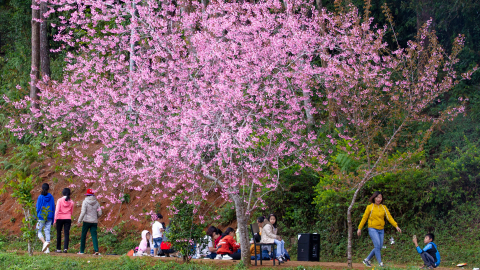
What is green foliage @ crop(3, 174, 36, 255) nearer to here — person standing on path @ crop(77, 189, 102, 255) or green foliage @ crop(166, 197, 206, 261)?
person standing on path @ crop(77, 189, 102, 255)

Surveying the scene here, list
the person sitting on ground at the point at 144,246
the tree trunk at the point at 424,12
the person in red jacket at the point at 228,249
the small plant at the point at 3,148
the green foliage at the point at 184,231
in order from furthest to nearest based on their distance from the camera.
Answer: the small plant at the point at 3,148 < the tree trunk at the point at 424,12 < the person sitting on ground at the point at 144,246 < the person in red jacket at the point at 228,249 < the green foliage at the point at 184,231

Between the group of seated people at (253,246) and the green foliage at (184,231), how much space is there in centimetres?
40

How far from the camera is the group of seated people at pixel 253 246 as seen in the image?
899cm

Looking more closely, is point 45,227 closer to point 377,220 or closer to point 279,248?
point 279,248

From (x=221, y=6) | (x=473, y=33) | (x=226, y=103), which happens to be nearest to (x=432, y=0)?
(x=473, y=33)

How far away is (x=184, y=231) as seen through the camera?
8.66m

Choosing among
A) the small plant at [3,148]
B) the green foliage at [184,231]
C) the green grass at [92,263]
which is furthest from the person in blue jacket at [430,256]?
the small plant at [3,148]

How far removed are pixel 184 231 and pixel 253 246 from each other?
175cm

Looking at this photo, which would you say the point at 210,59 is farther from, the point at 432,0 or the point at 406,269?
the point at 432,0

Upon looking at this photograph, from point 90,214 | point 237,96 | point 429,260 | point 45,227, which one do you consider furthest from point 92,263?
point 429,260

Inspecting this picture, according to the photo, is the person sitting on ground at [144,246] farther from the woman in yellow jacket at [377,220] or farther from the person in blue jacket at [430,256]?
the person in blue jacket at [430,256]

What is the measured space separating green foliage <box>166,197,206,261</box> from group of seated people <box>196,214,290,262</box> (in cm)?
40

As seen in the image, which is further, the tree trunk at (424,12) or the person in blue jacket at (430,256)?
the tree trunk at (424,12)

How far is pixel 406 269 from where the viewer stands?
7656mm
